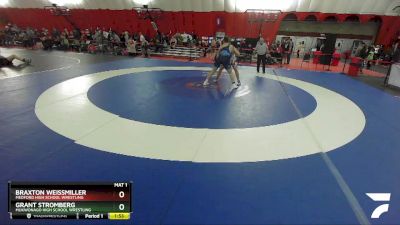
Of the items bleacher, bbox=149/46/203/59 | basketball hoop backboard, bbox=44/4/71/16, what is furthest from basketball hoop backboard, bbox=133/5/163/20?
basketball hoop backboard, bbox=44/4/71/16

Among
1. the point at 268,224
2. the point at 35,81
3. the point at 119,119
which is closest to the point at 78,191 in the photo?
the point at 268,224

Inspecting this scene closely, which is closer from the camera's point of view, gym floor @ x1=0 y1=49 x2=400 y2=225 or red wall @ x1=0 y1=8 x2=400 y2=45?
gym floor @ x1=0 y1=49 x2=400 y2=225

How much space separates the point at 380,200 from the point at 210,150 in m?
2.32

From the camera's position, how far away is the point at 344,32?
22.4m

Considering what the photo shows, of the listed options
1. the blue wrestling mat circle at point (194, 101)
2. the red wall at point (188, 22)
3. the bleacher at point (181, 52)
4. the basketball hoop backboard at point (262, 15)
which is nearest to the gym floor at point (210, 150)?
the blue wrestling mat circle at point (194, 101)

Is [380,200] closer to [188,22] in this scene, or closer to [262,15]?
[262,15]
